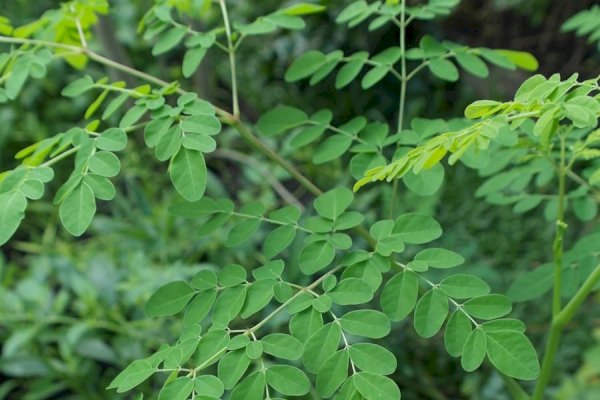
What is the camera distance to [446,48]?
1447 mm

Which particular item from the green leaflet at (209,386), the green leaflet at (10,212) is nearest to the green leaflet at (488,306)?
the green leaflet at (209,386)

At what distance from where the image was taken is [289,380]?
3.18ft

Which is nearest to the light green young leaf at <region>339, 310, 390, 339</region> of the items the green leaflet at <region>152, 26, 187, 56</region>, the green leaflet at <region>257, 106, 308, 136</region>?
the green leaflet at <region>257, 106, 308, 136</region>

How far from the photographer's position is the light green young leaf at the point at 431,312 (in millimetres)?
1047

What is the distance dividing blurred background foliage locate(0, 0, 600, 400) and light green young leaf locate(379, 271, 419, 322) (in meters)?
0.68

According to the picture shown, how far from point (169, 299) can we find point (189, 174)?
0.20m

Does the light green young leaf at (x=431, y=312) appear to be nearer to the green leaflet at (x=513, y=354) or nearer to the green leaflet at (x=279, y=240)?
the green leaflet at (x=513, y=354)

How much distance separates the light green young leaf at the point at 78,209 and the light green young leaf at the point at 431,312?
1.52ft

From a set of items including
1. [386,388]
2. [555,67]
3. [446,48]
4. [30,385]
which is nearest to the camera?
[386,388]

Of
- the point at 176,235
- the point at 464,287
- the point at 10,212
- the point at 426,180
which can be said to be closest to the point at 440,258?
the point at 464,287

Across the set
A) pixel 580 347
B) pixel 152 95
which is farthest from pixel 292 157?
pixel 152 95

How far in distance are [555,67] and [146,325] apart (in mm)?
3201

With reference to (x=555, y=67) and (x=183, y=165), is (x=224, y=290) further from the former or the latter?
(x=555, y=67)

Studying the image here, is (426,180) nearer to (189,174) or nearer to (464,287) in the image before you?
(464,287)
